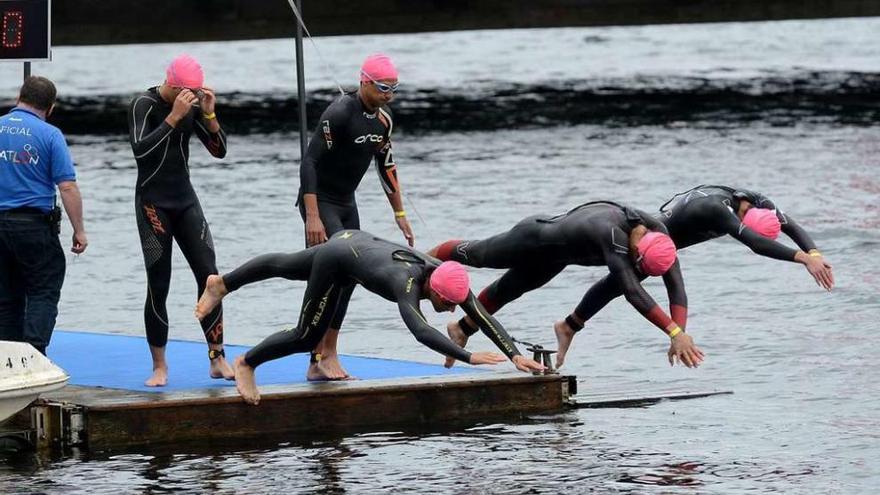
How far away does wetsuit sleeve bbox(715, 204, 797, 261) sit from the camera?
1362 centimetres

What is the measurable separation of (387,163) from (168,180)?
169cm

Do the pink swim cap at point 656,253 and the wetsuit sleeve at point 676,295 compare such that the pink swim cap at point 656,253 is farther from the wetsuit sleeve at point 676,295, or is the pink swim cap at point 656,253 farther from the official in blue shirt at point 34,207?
the official in blue shirt at point 34,207

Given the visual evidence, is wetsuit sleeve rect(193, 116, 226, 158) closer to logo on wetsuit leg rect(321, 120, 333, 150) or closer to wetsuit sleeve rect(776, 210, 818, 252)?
logo on wetsuit leg rect(321, 120, 333, 150)

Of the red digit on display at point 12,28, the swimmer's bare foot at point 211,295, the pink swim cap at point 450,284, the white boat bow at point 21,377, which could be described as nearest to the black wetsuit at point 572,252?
the pink swim cap at point 450,284

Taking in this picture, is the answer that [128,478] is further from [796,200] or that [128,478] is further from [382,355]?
[796,200]

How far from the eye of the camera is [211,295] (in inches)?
515

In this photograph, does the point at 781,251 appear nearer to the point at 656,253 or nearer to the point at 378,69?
the point at 656,253

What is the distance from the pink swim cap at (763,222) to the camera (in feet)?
45.7

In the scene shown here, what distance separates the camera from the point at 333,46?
3297 inches

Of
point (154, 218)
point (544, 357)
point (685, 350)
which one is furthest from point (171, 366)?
point (685, 350)

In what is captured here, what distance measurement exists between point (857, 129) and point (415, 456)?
98.3 ft

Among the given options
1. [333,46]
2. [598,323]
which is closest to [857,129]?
[598,323]

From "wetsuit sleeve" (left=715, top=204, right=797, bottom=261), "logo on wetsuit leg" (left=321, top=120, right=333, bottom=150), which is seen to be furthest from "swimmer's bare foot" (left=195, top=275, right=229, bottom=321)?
"wetsuit sleeve" (left=715, top=204, right=797, bottom=261)

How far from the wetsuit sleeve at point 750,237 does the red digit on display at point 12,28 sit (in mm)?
5467
